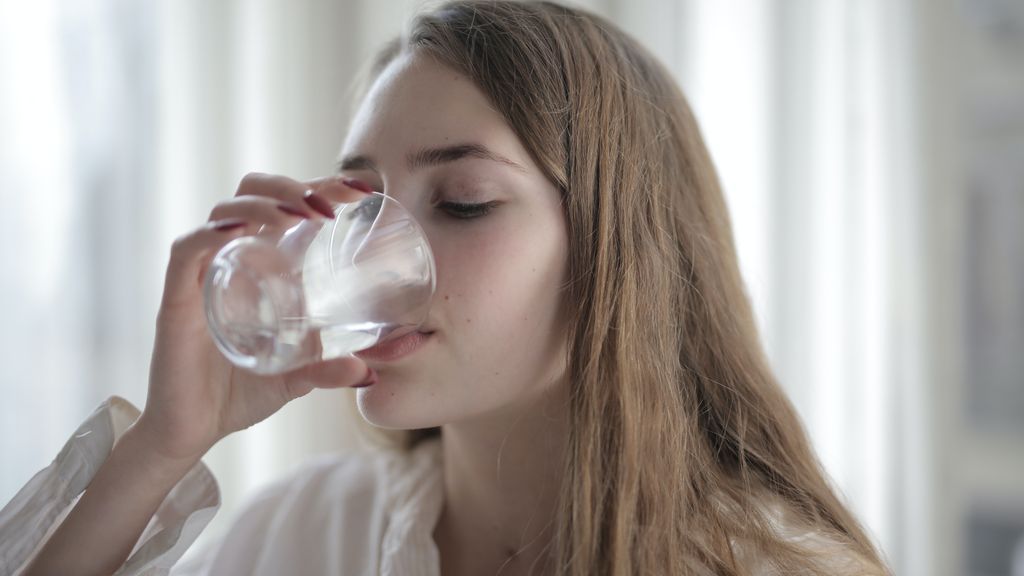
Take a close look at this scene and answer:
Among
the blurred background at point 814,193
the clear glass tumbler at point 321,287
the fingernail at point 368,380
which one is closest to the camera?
the clear glass tumbler at point 321,287

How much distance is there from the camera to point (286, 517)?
47.1 inches

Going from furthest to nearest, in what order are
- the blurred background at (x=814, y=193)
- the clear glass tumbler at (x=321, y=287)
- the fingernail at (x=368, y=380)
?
the blurred background at (x=814, y=193)
the fingernail at (x=368, y=380)
the clear glass tumbler at (x=321, y=287)

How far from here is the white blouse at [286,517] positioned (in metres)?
0.88

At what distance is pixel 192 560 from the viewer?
1.18 m

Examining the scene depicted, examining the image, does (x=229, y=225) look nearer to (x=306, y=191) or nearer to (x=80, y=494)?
(x=306, y=191)

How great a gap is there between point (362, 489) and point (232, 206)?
61 centimetres

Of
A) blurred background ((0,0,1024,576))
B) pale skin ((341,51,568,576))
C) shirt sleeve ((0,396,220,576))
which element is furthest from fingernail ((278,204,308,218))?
blurred background ((0,0,1024,576))

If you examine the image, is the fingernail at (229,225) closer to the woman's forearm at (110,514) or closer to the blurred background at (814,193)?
the woman's forearm at (110,514)

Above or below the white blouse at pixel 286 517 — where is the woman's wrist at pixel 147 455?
above

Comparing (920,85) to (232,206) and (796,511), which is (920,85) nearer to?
(796,511)

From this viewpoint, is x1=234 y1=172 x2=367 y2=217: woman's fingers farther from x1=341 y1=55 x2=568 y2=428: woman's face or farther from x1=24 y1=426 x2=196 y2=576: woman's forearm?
x1=24 y1=426 x2=196 y2=576: woman's forearm

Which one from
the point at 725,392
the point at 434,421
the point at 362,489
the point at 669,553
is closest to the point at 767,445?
the point at 725,392

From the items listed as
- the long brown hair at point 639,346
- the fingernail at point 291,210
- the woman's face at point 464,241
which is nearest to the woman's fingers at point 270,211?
the fingernail at point 291,210

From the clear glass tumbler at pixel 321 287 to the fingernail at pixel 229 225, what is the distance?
0.05 feet
